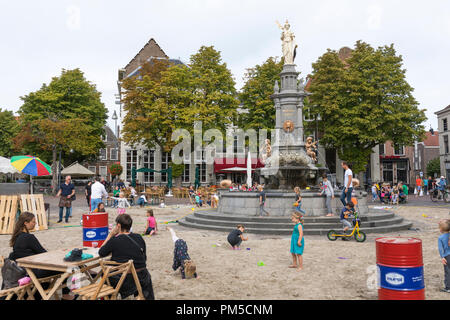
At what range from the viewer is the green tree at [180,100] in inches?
1331

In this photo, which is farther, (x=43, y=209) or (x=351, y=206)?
(x=43, y=209)

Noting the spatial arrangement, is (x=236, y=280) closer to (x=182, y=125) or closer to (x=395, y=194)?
(x=395, y=194)

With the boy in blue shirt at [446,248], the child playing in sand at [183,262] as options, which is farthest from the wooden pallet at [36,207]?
the boy in blue shirt at [446,248]

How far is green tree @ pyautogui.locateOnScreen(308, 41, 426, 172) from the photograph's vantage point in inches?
1335

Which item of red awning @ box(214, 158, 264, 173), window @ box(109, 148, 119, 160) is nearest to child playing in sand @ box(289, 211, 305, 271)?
red awning @ box(214, 158, 264, 173)

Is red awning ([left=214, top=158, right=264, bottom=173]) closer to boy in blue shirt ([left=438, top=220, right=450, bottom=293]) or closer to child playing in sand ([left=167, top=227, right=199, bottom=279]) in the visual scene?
child playing in sand ([left=167, top=227, right=199, bottom=279])

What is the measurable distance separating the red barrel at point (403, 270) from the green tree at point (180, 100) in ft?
95.4

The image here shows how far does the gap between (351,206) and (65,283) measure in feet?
26.4

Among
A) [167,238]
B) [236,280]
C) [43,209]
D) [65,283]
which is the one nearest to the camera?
[65,283]

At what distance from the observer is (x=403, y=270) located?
4.65 metres

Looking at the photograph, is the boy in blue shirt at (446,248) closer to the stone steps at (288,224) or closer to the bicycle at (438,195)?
Answer: the stone steps at (288,224)

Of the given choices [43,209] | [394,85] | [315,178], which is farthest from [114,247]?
[394,85]

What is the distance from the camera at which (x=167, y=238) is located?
453 inches

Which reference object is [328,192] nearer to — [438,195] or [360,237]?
[360,237]
